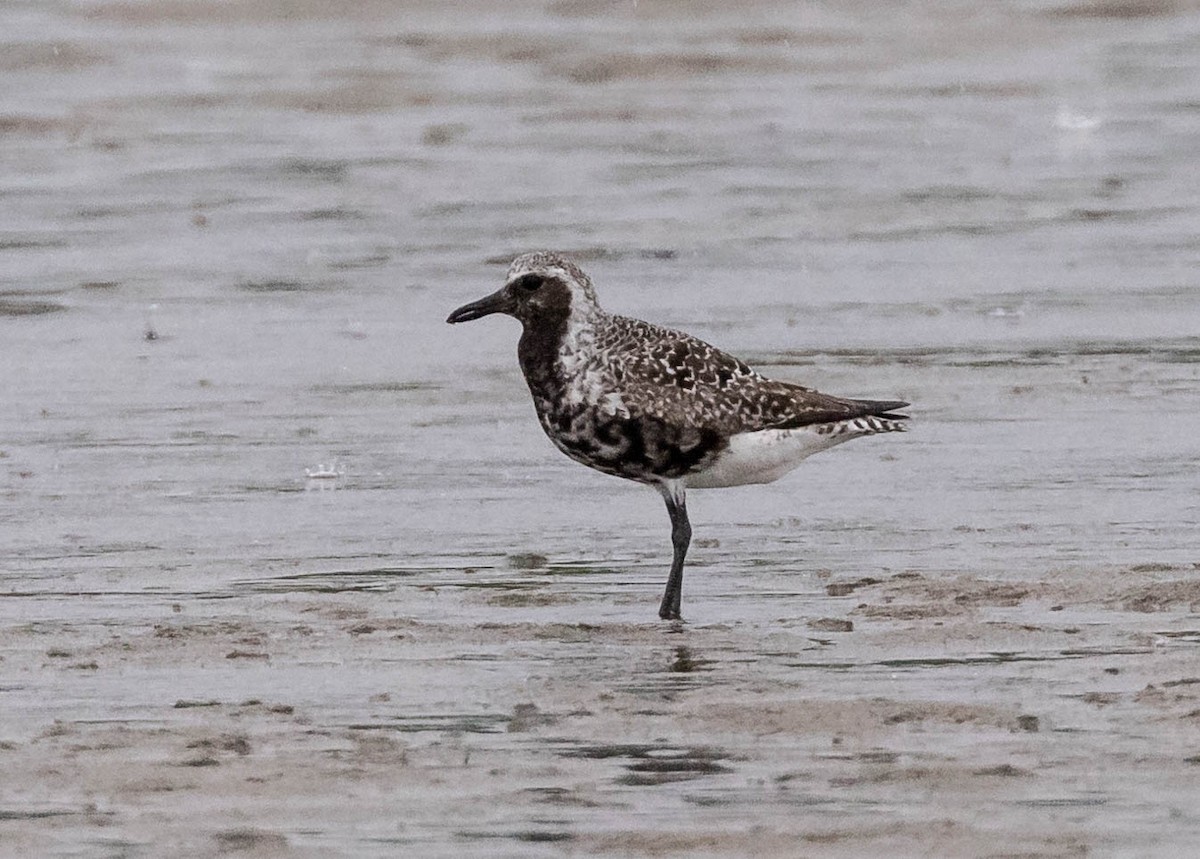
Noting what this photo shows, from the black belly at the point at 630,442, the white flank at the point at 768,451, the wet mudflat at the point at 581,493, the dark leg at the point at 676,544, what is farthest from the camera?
the white flank at the point at 768,451

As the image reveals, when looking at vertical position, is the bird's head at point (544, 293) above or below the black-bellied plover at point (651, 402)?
above

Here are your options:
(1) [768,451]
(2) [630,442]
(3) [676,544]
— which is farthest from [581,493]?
(3) [676,544]

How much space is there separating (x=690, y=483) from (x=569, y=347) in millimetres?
712

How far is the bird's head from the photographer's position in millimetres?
10156

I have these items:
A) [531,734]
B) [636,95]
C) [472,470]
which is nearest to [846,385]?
[472,470]

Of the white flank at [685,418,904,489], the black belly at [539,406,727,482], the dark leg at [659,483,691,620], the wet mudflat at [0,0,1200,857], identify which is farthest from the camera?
the white flank at [685,418,904,489]

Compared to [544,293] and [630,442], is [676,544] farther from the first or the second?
[544,293]

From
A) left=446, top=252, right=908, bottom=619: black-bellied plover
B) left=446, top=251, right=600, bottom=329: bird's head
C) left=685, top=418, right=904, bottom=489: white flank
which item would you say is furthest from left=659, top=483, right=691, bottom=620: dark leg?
left=446, top=251, right=600, bottom=329: bird's head

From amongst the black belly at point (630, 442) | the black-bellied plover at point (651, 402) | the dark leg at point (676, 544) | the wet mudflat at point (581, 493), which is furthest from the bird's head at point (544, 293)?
the wet mudflat at point (581, 493)

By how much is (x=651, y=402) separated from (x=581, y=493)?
1.87m

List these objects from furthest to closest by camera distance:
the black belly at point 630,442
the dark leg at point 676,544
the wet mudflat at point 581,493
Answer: the black belly at point 630,442 < the dark leg at point 676,544 < the wet mudflat at point 581,493

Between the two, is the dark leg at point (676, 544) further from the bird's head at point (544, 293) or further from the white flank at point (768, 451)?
the bird's head at point (544, 293)

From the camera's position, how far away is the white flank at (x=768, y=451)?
33.3 feet

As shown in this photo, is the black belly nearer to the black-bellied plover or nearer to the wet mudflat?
the black-bellied plover
